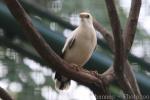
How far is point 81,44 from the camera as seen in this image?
5.66 ft

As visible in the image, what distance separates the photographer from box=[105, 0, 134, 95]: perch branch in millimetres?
1146

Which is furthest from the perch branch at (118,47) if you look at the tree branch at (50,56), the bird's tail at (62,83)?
the bird's tail at (62,83)

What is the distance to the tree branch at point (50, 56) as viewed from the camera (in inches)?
42.6

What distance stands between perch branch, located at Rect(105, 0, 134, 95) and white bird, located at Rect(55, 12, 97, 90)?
440 millimetres

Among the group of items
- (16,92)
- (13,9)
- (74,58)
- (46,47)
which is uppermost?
(13,9)

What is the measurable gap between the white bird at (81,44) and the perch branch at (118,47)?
0.44 meters

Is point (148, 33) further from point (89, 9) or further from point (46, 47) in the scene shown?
point (46, 47)

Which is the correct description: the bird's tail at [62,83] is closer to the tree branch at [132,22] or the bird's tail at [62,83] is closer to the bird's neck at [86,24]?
the bird's neck at [86,24]

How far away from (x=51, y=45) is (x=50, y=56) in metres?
0.33

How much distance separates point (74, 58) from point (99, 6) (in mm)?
260

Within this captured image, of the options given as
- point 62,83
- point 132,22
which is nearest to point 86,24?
point 62,83

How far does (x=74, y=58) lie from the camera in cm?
174

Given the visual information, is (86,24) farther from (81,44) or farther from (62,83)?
(62,83)

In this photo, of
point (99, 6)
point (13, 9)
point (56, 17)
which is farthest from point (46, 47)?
point (99, 6)
